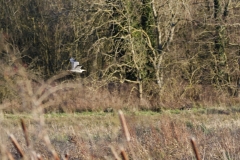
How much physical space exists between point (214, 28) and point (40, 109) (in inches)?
632

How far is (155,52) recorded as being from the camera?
17.4 meters

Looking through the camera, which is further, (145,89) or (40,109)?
(145,89)

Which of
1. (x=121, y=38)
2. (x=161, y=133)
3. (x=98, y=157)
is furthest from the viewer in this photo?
(x=121, y=38)

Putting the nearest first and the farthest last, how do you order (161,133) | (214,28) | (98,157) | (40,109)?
(40,109), (98,157), (161,133), (214,28)

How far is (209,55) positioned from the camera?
1759 centimetres

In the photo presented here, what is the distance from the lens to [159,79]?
17516 mm

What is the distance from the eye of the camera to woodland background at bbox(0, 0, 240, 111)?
16.5 meters

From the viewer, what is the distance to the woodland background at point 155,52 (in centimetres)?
1647

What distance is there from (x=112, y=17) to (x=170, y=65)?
318 centimetres

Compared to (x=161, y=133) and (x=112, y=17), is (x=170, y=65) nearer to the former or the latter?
(x=112, y=17)

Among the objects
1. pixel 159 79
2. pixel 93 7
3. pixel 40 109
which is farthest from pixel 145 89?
pixel 40 109

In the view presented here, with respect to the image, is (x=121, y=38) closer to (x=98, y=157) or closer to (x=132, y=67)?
(x=132, y=67)

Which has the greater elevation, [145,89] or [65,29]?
[65,29]

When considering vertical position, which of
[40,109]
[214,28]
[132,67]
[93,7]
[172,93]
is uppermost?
[40,109]
